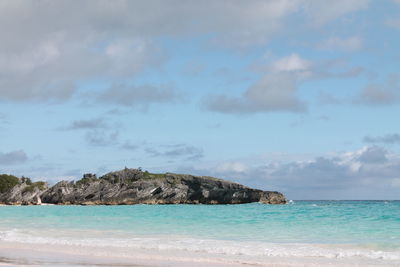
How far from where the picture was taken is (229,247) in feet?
77.4

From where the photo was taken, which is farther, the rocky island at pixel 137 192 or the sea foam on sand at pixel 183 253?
the rocky island at pixel 137 192

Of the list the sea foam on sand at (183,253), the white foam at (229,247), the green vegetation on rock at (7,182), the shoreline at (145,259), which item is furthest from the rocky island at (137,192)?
the shoreline at (145,259)

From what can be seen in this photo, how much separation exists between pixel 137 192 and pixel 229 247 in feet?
481

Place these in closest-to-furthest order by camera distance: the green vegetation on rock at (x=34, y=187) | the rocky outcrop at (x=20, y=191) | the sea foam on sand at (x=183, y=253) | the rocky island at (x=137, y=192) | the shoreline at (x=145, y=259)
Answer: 1. the shoreline at (x=145, y=259)
2. the sea foam on sand at (x=183, y=253)
3. the rocky island at (x=137, y=192)
4. the rocky outcrop at (x=20, y=191)
5. the green vegetation on rock at (x=34, y=187)

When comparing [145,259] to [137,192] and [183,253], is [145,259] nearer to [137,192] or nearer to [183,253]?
[183,253]

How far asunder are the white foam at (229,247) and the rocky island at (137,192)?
137872mm

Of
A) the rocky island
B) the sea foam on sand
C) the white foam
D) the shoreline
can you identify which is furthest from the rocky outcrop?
the shoreline

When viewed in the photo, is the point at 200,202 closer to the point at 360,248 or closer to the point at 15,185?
the point at 15,185

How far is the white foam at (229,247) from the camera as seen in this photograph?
21.5 meters

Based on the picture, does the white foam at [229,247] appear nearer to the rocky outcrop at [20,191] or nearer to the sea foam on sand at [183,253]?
the sea foam on sand at [183,253]

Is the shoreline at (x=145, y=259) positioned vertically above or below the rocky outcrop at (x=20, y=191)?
below

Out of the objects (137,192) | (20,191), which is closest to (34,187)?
(20,191)

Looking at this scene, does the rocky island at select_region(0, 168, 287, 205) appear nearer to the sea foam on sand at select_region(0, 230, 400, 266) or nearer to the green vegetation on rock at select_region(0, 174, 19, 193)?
the green vegetation on rock at select_region(0, 174, 19, 193)

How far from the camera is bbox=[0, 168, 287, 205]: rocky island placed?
166m
